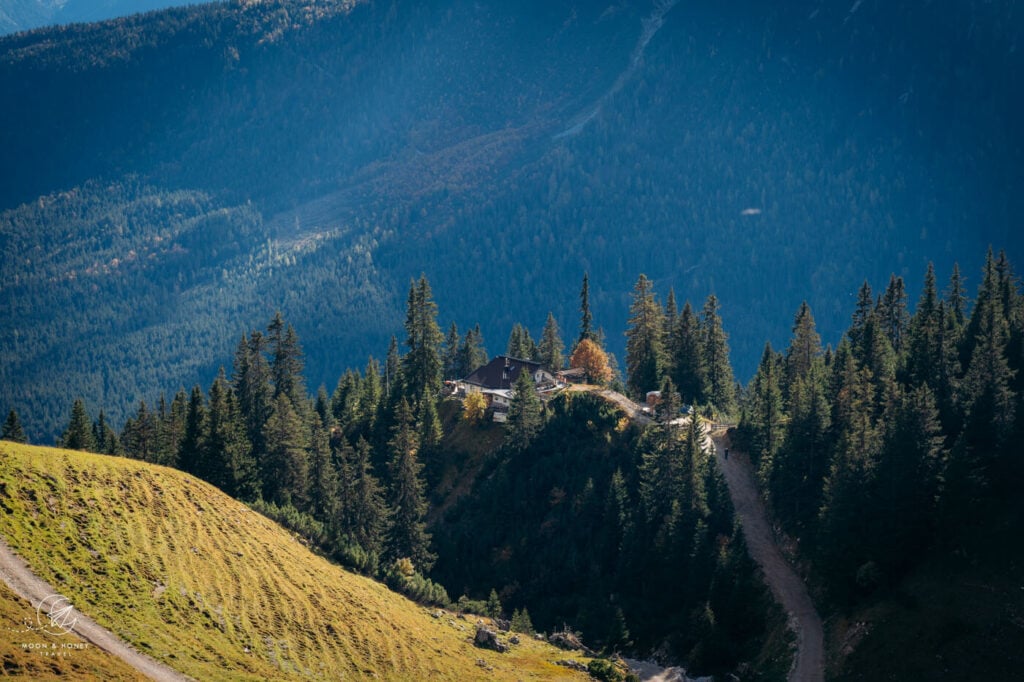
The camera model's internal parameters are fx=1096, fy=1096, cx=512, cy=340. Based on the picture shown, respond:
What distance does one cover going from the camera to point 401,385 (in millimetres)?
118938

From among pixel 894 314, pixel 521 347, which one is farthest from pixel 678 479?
pixel 521 347

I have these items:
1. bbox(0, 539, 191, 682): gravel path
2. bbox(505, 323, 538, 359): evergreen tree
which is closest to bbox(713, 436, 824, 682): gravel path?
bbox(505, 323, 538, 359): evergreen tree

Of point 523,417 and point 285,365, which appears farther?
point 285,365

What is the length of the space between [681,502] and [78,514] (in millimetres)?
45210

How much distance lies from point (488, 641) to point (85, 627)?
29.8 m

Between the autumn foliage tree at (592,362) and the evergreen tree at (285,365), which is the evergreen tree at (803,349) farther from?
the evergreen tree at (285,365)

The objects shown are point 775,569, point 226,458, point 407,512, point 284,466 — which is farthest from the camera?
point 284,466

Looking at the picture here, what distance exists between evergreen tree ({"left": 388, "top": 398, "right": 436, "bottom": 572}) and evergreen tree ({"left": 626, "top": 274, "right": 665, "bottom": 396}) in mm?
25534

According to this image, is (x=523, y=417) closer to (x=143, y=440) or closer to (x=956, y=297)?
(x=143, y=440)

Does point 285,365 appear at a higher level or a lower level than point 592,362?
lower

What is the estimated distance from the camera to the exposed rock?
74.3 meters

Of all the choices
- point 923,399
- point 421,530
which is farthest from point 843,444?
point 421,530

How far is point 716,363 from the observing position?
118250mm

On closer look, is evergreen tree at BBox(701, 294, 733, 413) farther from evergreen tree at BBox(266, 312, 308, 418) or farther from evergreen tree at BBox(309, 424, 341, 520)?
evergreen tree at BBox(266, 312, 308, 418)
